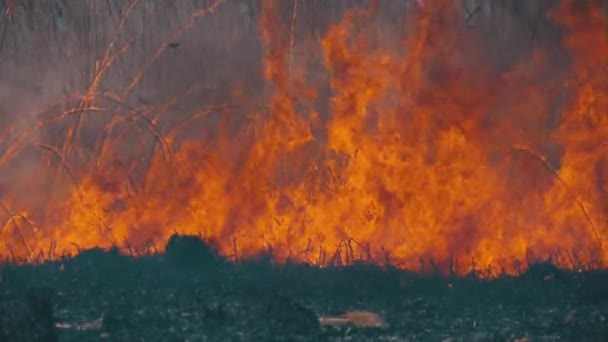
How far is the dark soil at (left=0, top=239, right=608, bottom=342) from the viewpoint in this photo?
1259 cm

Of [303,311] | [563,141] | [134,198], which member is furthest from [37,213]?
[563,141]

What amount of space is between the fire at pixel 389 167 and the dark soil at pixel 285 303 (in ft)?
1.57

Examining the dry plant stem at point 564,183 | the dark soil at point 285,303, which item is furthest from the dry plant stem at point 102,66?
the dry plant stem at point 564,183

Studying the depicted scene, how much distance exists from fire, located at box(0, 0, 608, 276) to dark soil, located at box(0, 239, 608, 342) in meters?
0.48

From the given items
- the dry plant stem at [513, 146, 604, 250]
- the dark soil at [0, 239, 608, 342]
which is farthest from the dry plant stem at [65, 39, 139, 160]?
the dry plant stem at [513, 146, 604, 250]

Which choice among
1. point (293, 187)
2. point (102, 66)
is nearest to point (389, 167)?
point (293, 187)

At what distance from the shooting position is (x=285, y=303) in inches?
516

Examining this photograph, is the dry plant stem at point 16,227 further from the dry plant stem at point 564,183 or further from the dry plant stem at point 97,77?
the dry plant stem at point 564,183

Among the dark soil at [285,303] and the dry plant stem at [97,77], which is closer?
the dark soil at [285,303]

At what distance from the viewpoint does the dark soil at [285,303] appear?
12586 millimetres

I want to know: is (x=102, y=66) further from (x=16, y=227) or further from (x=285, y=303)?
(x=285, y=303)

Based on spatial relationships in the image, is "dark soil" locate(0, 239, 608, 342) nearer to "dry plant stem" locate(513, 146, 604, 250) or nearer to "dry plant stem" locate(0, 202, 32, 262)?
"dry plant stem" locate(513, 146, 604, 250)

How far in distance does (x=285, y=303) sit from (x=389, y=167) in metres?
3.56

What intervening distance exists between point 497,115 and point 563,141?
126 centimetres
